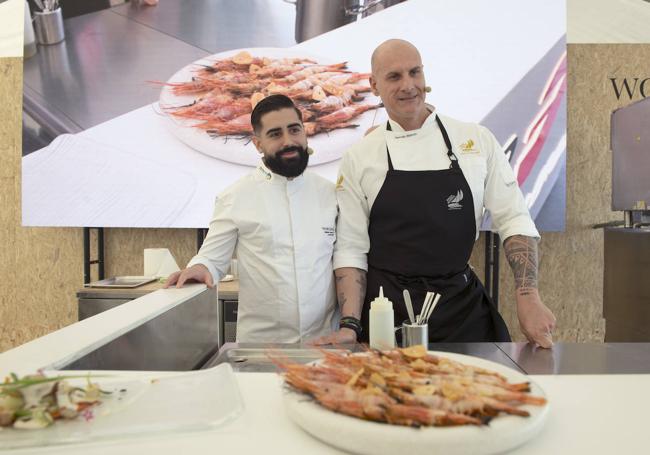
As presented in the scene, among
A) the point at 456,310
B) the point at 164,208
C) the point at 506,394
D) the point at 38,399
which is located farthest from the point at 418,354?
the point at 164,208

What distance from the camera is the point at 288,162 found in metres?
1.82

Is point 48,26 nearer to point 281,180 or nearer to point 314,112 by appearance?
point 314,112

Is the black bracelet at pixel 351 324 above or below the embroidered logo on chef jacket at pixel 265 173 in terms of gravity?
below

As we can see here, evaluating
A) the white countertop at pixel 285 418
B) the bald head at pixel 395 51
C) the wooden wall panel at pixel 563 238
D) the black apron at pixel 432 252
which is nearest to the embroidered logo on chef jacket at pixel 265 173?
the black apron at pixel 432 252

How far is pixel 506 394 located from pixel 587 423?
120 mm

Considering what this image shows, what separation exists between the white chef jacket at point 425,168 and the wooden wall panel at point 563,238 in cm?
183

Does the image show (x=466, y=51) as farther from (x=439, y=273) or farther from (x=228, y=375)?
(x=228, y=375)

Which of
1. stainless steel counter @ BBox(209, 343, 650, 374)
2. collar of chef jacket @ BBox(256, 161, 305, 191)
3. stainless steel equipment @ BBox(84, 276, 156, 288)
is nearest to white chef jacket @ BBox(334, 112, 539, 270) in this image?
collar of chef jacket @ BBox(256, 161, 305, 191)

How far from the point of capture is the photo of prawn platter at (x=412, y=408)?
0.59 metres

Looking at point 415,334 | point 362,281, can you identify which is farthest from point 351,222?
point 415,334

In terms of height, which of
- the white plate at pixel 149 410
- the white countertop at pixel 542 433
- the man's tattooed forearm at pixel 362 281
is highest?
the man's tattooed forearm at pixel 362 281

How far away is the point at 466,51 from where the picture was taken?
329cm

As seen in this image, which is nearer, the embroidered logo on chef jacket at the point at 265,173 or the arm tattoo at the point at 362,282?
the arm tattoo at the point at 362,282

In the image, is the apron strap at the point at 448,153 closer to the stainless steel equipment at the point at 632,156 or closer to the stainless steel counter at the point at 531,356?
the stainless steel counter at the point at 531,356
